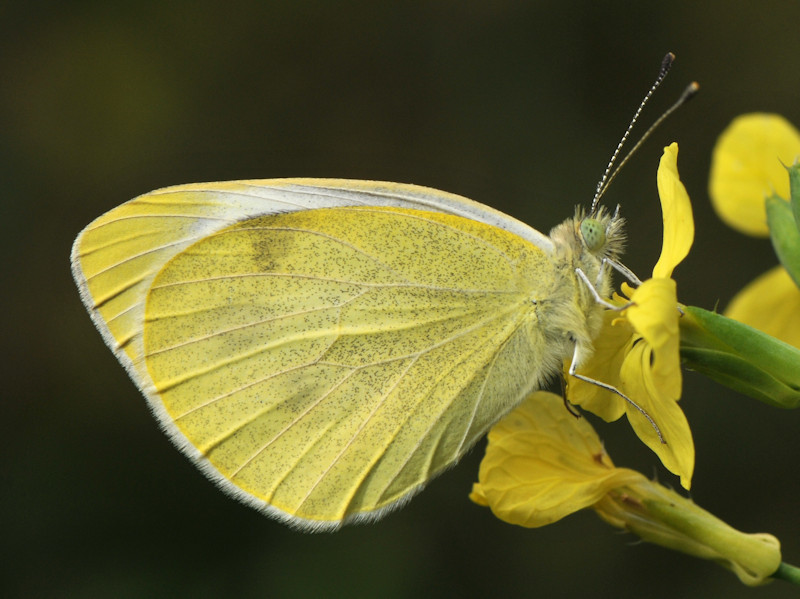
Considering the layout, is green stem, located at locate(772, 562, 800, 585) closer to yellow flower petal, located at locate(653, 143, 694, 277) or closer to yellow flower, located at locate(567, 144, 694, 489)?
yellow flower, located at locate(567, 144, 694, 489)

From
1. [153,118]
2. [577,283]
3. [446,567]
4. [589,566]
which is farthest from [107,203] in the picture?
[577,283]

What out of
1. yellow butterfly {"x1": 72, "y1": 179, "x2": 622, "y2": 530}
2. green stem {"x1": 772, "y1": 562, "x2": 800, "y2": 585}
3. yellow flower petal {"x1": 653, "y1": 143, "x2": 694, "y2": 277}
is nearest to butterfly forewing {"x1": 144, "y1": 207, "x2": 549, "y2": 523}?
yellow butterfly {"x1": 72, "y1": 179, "x2": 622, "y2": 530}

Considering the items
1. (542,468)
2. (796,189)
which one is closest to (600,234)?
(796,189)

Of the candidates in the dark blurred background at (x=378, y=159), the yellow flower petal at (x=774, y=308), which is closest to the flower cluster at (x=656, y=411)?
the yellow flower petal at (x=774, y=308)

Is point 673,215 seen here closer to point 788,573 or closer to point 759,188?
point 788,573

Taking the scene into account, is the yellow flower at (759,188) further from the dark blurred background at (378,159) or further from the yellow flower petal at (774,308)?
the dark blurred background at (378,159)
